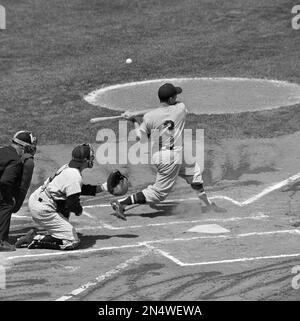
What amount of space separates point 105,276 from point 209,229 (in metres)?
2.38

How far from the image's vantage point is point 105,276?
11.5 metres

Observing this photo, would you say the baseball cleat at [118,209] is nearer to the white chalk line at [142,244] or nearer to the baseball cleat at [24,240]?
the white chalk line at [142,244]

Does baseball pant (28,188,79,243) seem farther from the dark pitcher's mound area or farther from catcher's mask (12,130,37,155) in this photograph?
the dark pitcher's mound area

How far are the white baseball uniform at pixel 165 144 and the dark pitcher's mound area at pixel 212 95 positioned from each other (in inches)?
217

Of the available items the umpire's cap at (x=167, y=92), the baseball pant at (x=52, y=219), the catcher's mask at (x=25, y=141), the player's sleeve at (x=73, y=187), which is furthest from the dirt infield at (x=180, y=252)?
the umpire's cap at (x=167, y=92)

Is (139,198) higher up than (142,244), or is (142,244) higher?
(139,198)

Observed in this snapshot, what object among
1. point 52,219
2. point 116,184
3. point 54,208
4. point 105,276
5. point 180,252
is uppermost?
point 116,184

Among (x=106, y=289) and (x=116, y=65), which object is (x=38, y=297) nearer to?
(x=106, y=289)

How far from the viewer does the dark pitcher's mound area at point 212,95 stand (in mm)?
19891

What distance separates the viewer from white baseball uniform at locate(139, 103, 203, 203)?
1391 cm

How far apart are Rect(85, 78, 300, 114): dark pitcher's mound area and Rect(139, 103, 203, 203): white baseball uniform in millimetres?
5512

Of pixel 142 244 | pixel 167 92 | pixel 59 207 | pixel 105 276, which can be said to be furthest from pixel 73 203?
pixel 167 92

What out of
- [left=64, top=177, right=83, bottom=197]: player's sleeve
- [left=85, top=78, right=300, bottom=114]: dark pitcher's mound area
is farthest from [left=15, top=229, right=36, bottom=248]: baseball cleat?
[left=85, top=78, right=300, bottom=114]: dark pitcher's mound area

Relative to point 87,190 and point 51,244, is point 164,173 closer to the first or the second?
point 87,190
